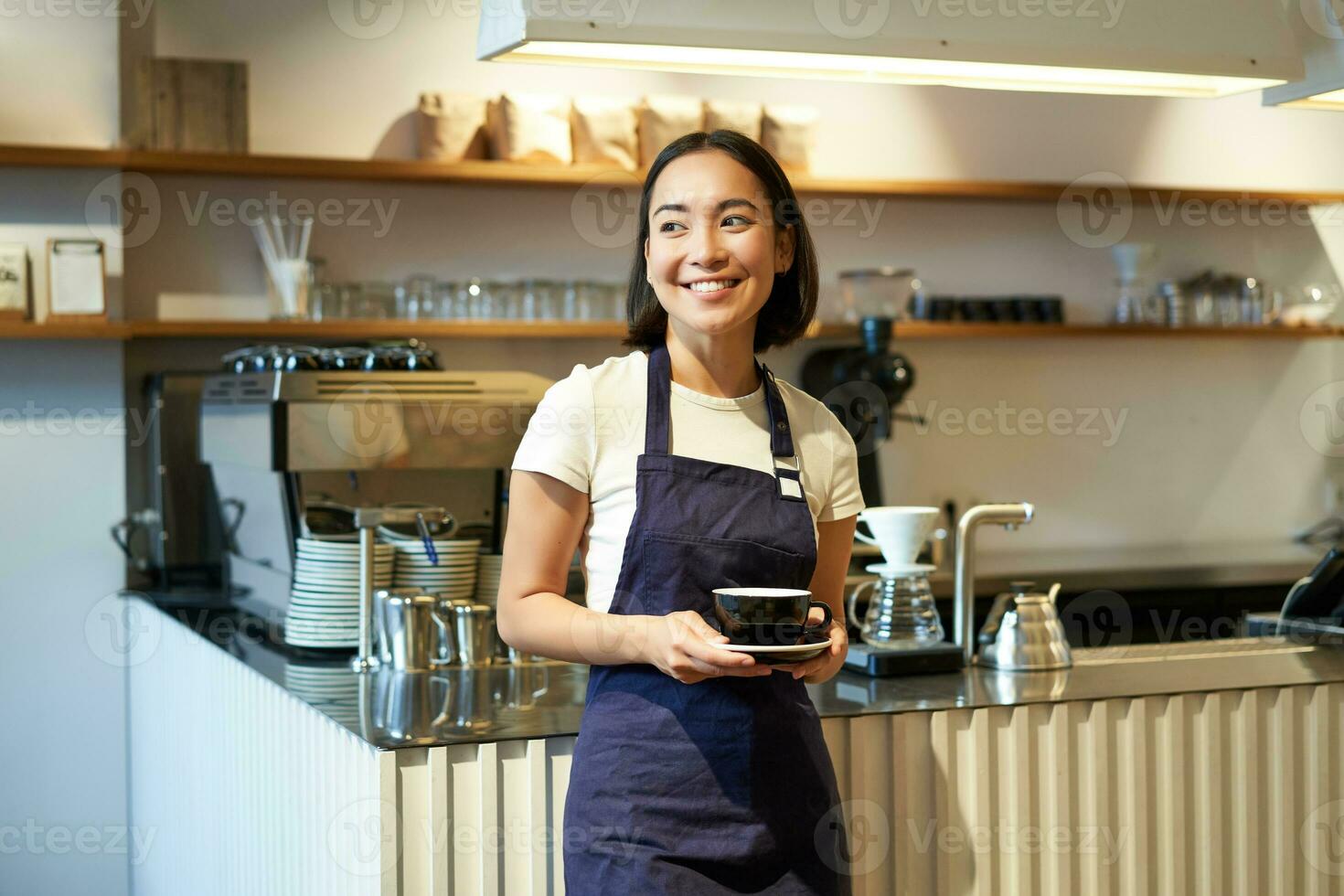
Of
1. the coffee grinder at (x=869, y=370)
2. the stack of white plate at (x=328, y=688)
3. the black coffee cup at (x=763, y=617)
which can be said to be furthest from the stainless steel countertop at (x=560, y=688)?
the coffee grinder at (x=869, y=370)

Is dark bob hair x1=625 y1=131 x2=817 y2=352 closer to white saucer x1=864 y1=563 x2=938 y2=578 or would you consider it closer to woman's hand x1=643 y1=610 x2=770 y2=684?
woman's hand x1=643 y1=610 x2=770 y2=684

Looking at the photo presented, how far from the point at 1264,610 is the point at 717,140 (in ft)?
12.6

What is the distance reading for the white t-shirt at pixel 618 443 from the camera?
161 cm

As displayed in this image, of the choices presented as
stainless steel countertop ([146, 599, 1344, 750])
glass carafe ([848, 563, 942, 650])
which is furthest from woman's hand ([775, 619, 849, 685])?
glass carafe ([848, 563, 942, 650])

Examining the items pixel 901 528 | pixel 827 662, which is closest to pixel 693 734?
pixel 827 662

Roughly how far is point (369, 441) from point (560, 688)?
71 cm

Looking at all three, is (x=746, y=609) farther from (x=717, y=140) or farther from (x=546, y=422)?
(x=717, y=140)

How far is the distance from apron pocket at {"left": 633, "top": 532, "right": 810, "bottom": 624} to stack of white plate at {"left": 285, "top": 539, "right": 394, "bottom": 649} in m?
1.22

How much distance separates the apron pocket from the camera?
63.0 inches

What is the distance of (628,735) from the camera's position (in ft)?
5.36

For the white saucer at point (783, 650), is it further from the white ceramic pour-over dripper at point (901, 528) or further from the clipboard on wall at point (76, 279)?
the clipboard on wall at point (76, 279)

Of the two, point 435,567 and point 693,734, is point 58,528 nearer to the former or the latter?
point 435,567

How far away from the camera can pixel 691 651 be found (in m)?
1.45

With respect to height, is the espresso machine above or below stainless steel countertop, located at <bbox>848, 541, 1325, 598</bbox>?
above
